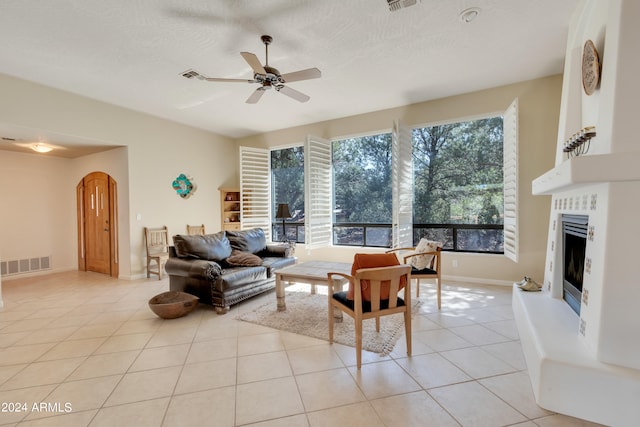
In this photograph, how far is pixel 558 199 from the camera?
2.94m

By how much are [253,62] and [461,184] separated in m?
3.71

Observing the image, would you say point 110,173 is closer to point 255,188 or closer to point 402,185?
point 255,188

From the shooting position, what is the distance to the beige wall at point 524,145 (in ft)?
13.3

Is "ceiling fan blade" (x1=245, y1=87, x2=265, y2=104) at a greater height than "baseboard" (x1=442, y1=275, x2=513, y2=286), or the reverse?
"ceiling fan blade" (x1=245, y1=87, x2=265, y2=104)

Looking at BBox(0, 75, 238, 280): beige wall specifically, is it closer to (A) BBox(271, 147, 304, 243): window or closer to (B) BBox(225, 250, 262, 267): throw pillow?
(A) BBox(271, 147, 304, 243): window

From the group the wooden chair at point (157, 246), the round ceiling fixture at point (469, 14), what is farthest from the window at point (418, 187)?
the wooden chair at point (157, 246)

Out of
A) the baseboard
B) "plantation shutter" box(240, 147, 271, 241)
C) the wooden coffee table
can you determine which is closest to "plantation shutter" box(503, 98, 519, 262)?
the baseboard

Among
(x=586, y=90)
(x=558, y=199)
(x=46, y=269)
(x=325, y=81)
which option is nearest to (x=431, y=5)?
(x=586, y=90)

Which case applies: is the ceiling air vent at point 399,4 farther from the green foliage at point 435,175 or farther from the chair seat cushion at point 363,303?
the green foliage at point 435,175

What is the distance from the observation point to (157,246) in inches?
213

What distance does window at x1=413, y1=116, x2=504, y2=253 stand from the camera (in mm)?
4520

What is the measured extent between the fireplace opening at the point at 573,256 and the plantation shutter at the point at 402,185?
208 centimetres

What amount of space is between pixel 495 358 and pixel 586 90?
2.31 meters

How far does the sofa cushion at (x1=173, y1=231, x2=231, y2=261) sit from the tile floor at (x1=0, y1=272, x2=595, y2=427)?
0.79m
